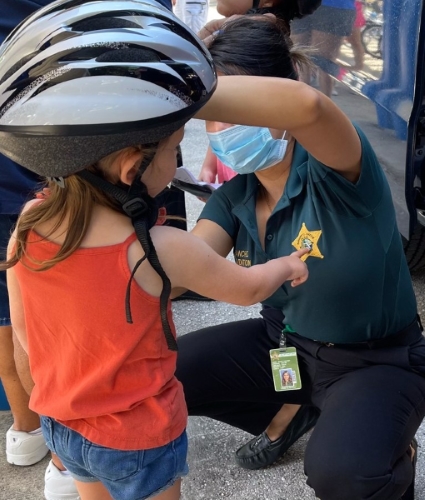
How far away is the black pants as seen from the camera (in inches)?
71.6

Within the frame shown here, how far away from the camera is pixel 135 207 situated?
4.57 feet

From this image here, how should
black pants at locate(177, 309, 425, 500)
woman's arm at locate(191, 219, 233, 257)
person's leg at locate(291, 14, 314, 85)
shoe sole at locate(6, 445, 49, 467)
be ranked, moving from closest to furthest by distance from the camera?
black pants at locate(177, 309, 425, 500) → woman's arm at locate(191, 219, 233, 257) → shoe sole at locate(6, 445, 49, 467) → person's leg at locate(291, 14, 314, 85)

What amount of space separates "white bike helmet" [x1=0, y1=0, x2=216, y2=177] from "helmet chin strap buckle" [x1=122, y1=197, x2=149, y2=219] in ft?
0.36

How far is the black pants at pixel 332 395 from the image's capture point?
5.96 feet

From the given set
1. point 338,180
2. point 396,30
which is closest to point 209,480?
point 338,180

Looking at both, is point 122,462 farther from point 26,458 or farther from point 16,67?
point 26,458

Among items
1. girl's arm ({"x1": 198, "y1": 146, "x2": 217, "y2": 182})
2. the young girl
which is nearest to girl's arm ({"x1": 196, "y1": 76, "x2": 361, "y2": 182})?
the young girl

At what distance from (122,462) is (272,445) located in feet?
3.12

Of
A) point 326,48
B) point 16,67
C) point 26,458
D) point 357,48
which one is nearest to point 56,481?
point 26,458

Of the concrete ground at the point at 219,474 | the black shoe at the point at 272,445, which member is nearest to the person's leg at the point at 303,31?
the concrete ground at the point at 219,474

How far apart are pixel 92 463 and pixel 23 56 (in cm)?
95

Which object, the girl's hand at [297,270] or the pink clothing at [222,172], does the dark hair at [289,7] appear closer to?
the pink clothing at [222,172]

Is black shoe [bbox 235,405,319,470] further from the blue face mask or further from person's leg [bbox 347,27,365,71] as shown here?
person's leg [bbox 347,27,365,71]

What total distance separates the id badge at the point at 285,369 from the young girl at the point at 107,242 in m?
0.57
